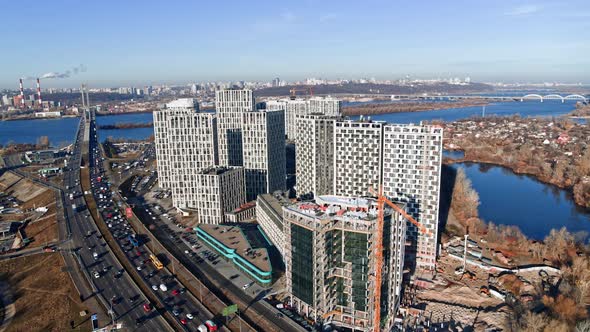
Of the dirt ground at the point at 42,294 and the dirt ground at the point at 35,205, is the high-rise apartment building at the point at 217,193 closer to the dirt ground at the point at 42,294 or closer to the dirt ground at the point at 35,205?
the dirt ground at the point at 42,294

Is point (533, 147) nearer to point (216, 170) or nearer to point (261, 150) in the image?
point (261, 150)

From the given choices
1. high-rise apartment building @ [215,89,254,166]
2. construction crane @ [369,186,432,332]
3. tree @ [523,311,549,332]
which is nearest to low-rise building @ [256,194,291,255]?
construction crane @ [369,186,432,332]

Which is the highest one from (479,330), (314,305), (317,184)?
(317,184)

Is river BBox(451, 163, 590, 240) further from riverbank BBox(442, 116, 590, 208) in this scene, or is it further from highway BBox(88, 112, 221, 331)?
highway BBox(88, 112, 221, 331)

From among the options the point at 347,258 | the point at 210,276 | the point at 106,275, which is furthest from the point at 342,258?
the point at 106,275

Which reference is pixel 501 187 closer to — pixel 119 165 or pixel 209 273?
pixel 209 273

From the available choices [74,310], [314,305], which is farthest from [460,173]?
[74,310]

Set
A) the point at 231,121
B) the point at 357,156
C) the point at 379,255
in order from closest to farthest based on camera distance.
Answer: the point at 379,255
the point at 357,156
the point at 231,121
